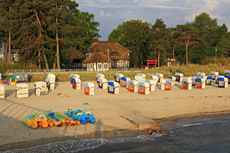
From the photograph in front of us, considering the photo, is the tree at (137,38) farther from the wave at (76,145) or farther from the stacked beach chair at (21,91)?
the wave at (76,145)

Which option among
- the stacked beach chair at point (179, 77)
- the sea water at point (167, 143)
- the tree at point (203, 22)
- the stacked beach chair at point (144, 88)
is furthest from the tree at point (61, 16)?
the tree at point (203, 22)

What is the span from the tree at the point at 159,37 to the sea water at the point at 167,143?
44131mm

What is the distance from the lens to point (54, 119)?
45.5 ft

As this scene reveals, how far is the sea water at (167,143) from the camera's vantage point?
1144cm

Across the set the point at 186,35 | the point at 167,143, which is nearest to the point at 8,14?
the point at 186,35

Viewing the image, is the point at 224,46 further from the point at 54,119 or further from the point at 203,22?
the point at 54,119

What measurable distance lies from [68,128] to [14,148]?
330 cm

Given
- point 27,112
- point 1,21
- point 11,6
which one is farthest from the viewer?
point 11,6

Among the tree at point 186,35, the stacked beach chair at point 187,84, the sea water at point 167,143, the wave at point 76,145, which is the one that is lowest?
the sea water at point 167,143

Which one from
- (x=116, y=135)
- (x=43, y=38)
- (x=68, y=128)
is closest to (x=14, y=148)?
(x=68, y=128)

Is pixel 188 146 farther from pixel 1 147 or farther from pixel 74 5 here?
pixel 74 5

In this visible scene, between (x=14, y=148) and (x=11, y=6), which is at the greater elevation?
(x=11, y=6)

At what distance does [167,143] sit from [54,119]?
6.34 m

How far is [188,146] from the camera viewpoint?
12812 mm
